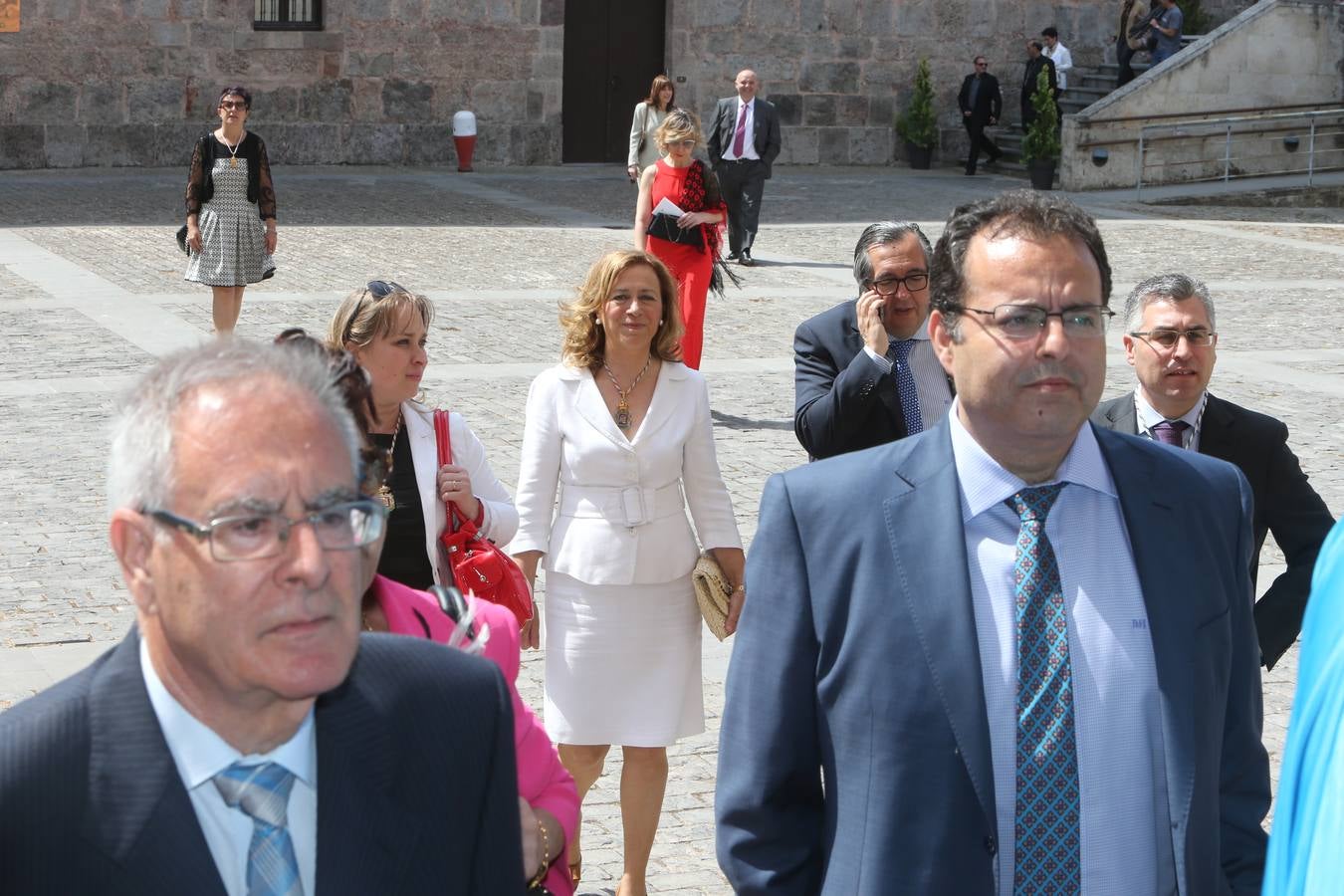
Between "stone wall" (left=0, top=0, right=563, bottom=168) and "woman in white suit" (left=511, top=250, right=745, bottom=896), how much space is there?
73.3ft

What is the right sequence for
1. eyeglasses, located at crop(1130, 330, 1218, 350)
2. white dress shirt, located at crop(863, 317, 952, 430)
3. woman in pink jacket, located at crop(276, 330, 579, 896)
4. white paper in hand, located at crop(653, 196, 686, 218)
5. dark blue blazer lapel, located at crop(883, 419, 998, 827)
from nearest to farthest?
dark blue blazer lapel, located at crop(883, 419, 998, 827)
woman in pink jacket, located at crop(276, 330, 579, 896)
eyeglasses, located at crop(1130, 330, 1218, 350)
white dress shirt, located at crop(863, 317, 952, 430)
white paper in hand, located at crop(653, 196, 686, 218)

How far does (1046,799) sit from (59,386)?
10.2 metres

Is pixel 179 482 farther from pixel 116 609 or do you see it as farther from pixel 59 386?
pixel 59 386

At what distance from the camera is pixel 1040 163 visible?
28.1m

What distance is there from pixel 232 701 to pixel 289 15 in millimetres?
26698

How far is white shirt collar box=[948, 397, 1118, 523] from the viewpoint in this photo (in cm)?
312

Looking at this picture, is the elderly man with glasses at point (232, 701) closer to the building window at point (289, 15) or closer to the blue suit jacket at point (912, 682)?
the blue suit jacket at point (912, 682)

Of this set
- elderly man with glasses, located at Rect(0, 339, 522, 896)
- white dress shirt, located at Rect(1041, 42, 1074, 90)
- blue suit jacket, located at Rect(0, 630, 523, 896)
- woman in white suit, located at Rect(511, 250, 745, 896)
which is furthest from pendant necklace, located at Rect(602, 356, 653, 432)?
white dress shirt, located at Rect(1041, 42, 1074, 90)

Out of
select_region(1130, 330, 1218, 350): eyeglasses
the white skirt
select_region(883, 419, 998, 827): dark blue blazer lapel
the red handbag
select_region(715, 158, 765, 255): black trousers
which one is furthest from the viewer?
select_region(715, 158, 765, 255): black trousers

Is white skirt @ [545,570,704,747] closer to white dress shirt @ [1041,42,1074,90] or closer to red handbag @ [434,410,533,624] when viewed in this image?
red handbag @ [434,410,533,624]

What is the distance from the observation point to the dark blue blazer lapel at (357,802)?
238 cm

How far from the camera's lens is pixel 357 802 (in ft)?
7.93

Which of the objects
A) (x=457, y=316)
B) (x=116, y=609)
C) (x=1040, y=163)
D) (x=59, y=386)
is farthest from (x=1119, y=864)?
(x=1040, y=163)

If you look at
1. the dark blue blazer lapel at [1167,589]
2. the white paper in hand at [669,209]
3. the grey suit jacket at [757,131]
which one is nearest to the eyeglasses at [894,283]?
the dark blue blazer lapel at [1167,589]
